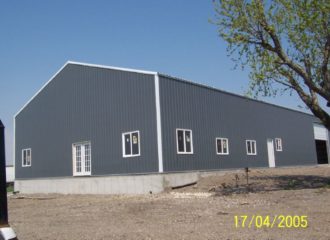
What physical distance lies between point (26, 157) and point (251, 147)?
16511 mm

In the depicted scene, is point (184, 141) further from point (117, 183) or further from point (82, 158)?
point (82, 158)

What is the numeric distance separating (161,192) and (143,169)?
1.64 m

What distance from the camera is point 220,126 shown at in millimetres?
25766

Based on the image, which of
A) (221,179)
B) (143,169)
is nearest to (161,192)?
(143,169)

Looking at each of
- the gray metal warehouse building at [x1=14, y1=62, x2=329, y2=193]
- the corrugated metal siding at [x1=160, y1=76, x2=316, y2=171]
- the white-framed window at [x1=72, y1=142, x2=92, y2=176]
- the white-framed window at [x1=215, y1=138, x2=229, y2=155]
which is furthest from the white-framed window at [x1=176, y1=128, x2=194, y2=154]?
the white-framed window at [x1=72, y1=142, x2=92, y2=176]

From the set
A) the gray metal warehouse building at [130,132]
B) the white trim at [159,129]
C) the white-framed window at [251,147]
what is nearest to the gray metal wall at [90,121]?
the gray metal warehouse building at [130,132]

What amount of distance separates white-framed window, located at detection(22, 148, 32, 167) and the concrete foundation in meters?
2.25

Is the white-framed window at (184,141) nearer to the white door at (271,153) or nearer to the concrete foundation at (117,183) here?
the concrete foundation at (117,183)

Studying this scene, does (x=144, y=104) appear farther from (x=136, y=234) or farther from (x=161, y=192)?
(x=136, y=234)

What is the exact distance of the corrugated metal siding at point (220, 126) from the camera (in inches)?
841

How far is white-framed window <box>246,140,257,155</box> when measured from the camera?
29.1 m

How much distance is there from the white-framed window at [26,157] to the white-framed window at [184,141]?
13515mm

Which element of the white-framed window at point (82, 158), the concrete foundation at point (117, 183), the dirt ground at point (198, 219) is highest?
the white-framed window at point (82, 158)

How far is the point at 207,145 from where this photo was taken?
23.9m
